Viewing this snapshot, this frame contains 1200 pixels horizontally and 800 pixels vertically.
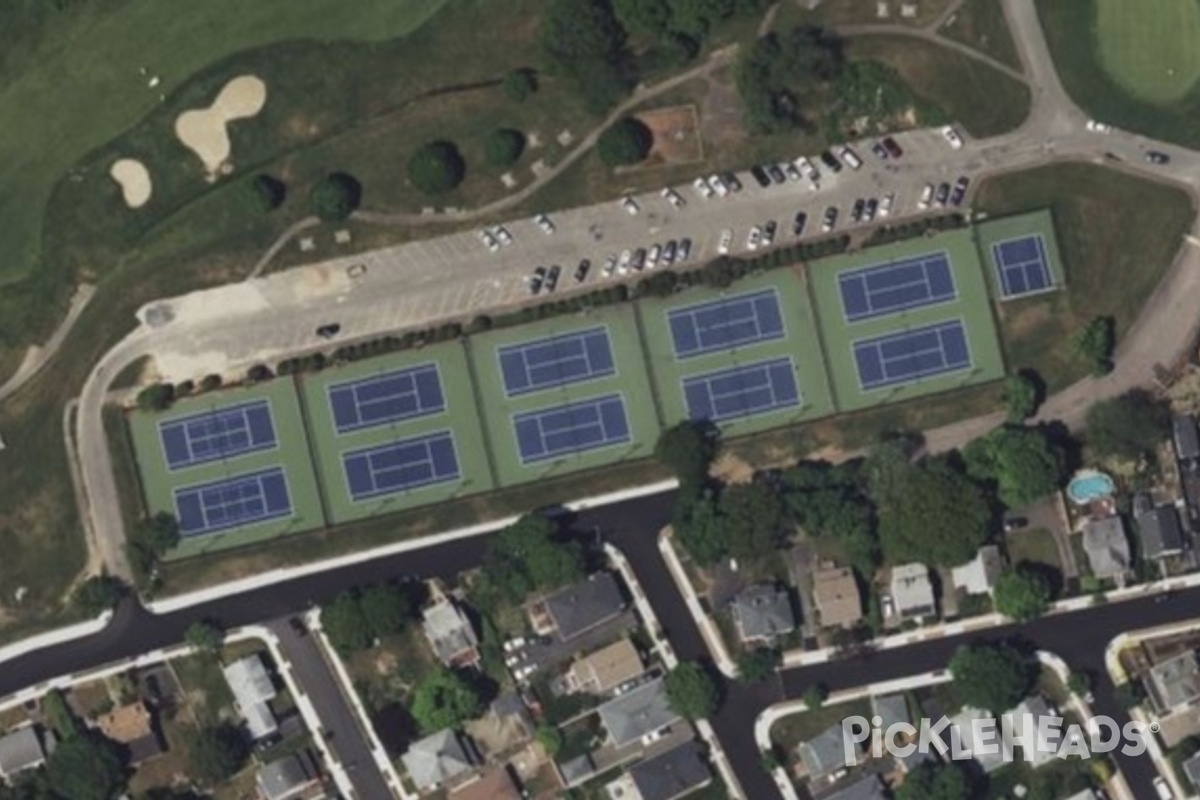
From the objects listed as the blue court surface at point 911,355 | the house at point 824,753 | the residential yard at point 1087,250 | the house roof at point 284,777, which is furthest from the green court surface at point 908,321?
the house roof at point 284,777

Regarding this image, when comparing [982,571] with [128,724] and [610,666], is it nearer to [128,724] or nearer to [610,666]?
[610,666]

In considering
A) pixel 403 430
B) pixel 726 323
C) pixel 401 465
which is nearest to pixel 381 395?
pixel 403 430

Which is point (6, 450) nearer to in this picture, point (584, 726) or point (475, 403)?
point (475, 403)

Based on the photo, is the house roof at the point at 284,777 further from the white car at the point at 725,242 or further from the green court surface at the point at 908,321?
the white car at the point at 725,242

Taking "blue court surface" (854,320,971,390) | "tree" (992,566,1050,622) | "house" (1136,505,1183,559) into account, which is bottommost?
"tree" (992,566,1050,622)

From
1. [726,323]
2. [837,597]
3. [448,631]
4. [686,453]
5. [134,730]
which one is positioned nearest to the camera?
[686,453]

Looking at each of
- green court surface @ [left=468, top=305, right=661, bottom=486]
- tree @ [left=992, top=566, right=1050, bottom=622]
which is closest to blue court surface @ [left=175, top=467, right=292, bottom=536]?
green court surface @ [left=468, top=305, right=661, bottom=486]

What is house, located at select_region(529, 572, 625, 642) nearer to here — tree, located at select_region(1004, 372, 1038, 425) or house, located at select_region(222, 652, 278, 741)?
house, located at select_region(222, 652, 278, 741)
